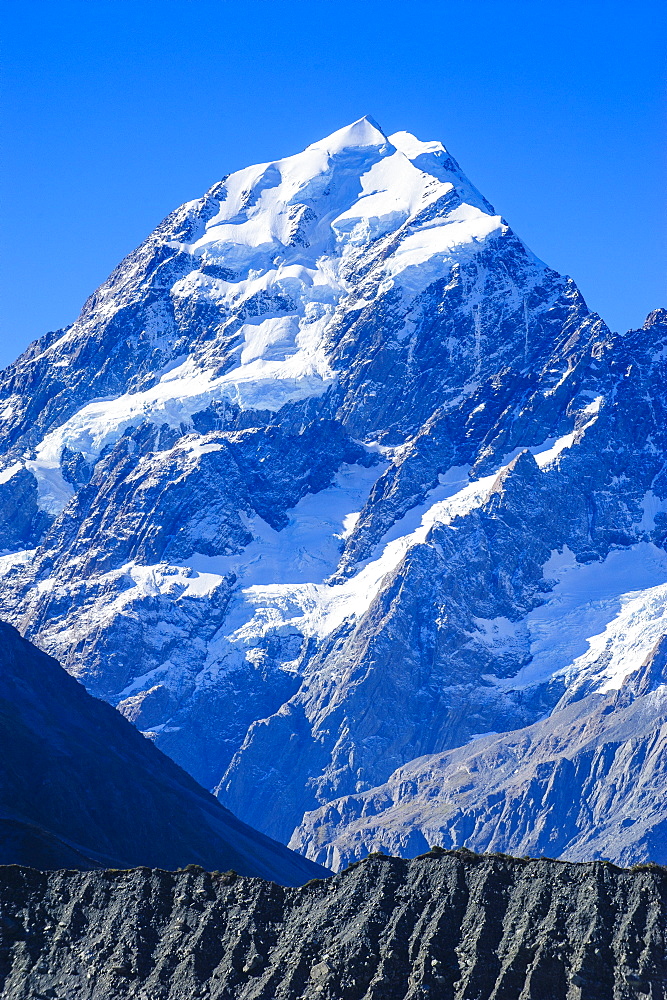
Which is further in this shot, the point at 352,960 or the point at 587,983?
the point at 352,960

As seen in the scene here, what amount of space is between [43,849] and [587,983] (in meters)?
80.3

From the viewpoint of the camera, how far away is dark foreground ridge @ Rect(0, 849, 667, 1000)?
101625mm

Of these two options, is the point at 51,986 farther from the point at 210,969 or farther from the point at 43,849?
the point at 43,849

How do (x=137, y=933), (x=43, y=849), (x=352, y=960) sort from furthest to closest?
(x=43, y=849) < (x=137, y=933) < (x=352, y=960)

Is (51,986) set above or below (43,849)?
below

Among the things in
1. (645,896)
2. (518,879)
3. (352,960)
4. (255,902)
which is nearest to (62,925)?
(255,902)

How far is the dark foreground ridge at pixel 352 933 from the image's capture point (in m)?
102

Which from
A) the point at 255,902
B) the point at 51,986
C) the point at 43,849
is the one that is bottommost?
the point at 51,986

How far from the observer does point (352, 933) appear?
107875 mm

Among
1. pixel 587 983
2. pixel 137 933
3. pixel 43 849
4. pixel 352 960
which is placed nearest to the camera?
pixel 587 983

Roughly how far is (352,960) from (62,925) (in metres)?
20.4

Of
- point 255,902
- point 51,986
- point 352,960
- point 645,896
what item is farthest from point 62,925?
point 645,896

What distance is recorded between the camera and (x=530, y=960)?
102 m

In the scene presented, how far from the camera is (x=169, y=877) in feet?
382
